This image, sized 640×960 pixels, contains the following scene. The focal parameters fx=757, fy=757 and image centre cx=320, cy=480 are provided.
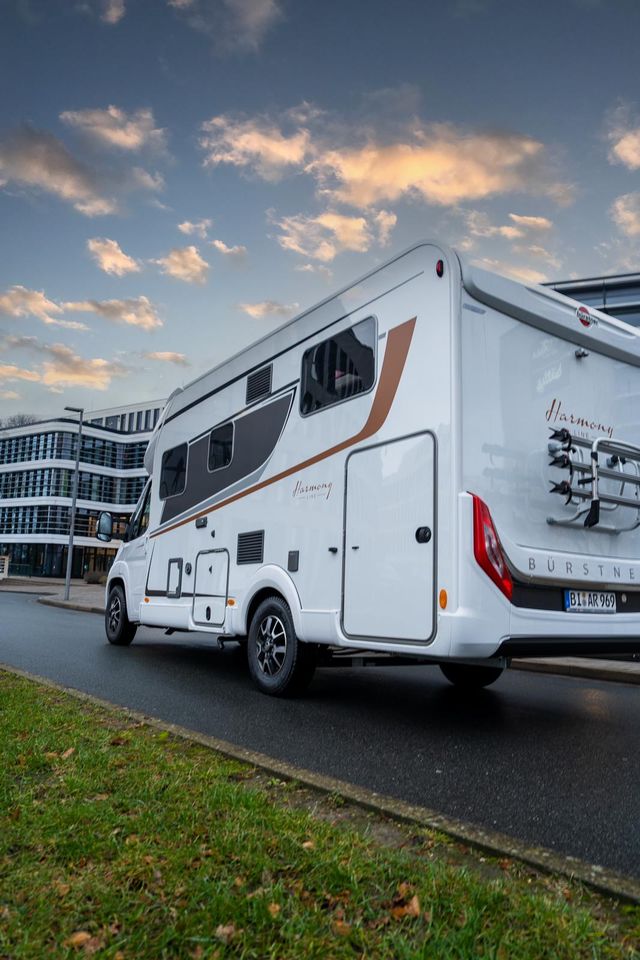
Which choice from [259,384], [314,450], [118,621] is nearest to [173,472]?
[259,384]

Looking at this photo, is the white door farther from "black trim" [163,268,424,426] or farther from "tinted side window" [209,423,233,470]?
"tinted side window" [209,423,233,470]

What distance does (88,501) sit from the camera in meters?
Result: 66.2

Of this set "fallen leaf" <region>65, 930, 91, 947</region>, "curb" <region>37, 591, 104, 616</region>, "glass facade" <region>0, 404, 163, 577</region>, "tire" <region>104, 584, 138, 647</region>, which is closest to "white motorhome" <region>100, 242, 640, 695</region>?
"fallen leaf" <region>65, 930, 91, 947</region>

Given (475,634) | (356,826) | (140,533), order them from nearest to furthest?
(356,826)
(475,634)
(140,533)

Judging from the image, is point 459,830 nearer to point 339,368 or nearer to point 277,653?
point 277,653

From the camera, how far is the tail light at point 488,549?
480cm

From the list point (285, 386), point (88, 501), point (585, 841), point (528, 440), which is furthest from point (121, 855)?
point (88, 501)

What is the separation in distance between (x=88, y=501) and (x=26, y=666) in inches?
2368

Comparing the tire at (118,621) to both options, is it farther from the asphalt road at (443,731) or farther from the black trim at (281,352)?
the black trim at (281,352)

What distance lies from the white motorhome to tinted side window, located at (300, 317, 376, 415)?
2 centimetres

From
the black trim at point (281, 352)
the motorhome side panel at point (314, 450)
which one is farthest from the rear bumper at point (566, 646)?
the black trim at point (281, 352)

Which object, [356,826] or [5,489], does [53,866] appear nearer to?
[356,826]

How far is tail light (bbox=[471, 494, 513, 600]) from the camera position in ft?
15.8

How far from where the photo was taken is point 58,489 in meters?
64.0
